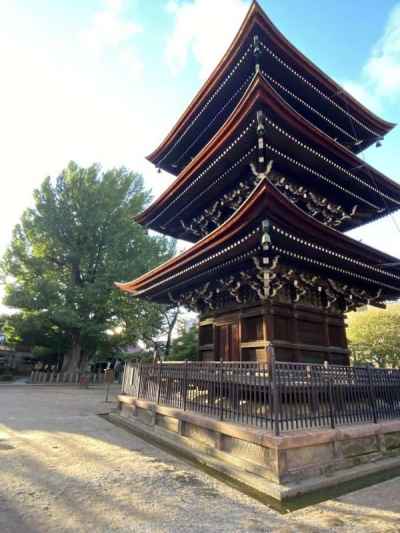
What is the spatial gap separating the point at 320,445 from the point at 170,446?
3.58 m

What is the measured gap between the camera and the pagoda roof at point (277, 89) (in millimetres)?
9132

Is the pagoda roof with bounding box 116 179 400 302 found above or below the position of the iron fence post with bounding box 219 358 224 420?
above

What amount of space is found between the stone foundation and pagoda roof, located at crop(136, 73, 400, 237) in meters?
6.76

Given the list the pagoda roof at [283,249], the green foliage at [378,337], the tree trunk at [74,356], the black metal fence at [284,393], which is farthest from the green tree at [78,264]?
the green foliage at [378,337]

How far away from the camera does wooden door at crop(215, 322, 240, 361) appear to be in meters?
8.72

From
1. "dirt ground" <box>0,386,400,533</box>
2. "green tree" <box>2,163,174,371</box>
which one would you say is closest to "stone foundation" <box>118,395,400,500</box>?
"dirt ground" <box>0,386,400,533</box>

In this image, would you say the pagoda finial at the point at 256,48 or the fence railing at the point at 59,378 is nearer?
the pagoda finial at the point at 256,48

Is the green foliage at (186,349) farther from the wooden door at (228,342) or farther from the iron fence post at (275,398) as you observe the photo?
the iron fence post at (275,398)

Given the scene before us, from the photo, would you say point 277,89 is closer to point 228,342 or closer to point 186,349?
point 228,342

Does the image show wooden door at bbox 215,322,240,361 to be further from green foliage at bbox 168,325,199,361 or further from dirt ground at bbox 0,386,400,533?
green foliage at bbox 168,325,199,361

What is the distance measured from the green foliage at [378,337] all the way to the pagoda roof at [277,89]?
19.6 metres

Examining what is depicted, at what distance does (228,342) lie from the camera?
360 inches

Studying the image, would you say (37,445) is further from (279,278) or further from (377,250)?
(377,250)

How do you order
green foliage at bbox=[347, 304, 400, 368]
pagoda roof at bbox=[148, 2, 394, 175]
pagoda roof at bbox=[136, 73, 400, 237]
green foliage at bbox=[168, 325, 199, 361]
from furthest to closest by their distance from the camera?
green foliage at bbox=[347, 304, 400, 368], green foliage at bbox=[168, 325, 199, 361], pagoda roof at bbox=[148, 2, 394, 175], pagoda roof at bbox=[136, 73, 400, 237]
